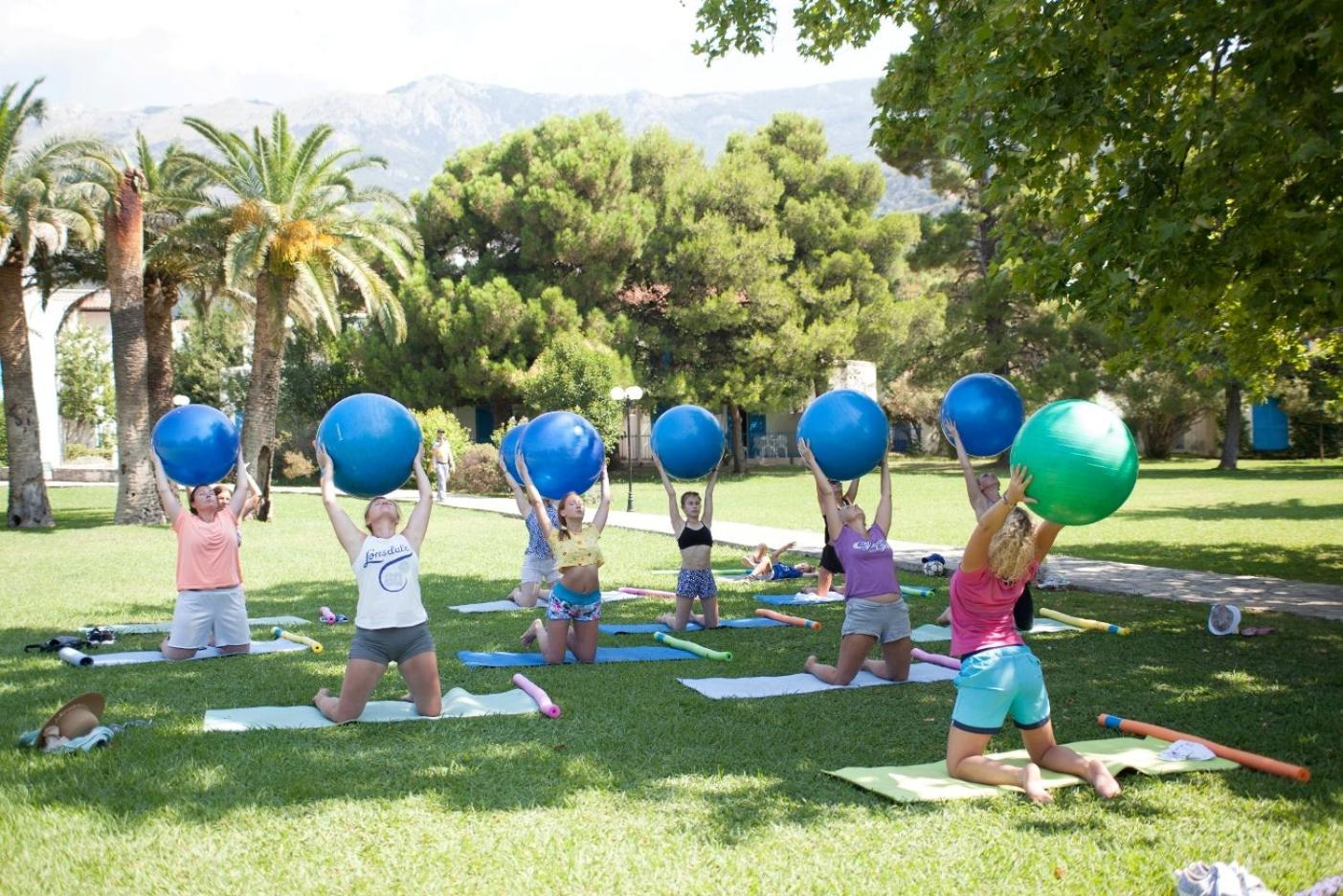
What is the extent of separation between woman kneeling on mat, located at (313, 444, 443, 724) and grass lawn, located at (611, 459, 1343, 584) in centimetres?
1074

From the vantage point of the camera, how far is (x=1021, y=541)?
5305 millimetres

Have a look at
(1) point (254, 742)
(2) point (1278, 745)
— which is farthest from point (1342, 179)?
(1) point (254, 742)

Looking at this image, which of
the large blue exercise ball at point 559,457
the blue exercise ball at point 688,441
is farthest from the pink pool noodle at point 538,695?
the blue exercise ball at point 688,441

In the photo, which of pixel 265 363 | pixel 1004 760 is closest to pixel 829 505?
pixel 1004 760

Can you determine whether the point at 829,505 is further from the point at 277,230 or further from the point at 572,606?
the point at 277,230

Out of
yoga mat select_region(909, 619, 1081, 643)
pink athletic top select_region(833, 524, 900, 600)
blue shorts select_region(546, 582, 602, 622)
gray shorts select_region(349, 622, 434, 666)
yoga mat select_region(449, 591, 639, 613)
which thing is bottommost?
yoga mat select_region(909, 619, 1081, 643)

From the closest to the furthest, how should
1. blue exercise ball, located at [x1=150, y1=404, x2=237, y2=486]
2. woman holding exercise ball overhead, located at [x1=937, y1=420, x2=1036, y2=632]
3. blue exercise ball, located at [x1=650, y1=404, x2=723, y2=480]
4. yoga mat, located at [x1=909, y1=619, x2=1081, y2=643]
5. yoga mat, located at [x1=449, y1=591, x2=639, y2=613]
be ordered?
1. woman holding exercise ball overhead, located at [x1=937, y1=420, x2=1036, y2=632]
2. blue exercise ball, located at [x1=150, y1=404, x2=237, y2=486]
3. yoga mat, located at [x1=909, y1=619, x2=1081, y2=643]
4. blue exercise ball, located at [x1=650, y1=404, x2=723, y2=480]
5. yoga mat, located at [x1=449, y1=591, x2=639, y2=613]

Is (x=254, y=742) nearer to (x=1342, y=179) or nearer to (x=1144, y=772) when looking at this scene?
(x=1144, y=772)

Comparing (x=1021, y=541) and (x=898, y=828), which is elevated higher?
(x=1021, y=541)

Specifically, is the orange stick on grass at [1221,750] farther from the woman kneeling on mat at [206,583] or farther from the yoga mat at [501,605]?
the woman kneeling on mat at [206,583]

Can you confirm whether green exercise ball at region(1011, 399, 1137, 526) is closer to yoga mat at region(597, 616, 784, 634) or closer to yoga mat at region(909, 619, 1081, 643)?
yoga mat at region(909, 619, 1081, 643)

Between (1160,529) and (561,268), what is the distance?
24591 mm

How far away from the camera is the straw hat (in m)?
6.15

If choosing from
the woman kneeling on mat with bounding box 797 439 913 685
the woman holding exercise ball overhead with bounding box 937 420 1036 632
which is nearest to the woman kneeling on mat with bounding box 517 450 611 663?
the woman kneeling on mat with bounding box 797 439 913 685
